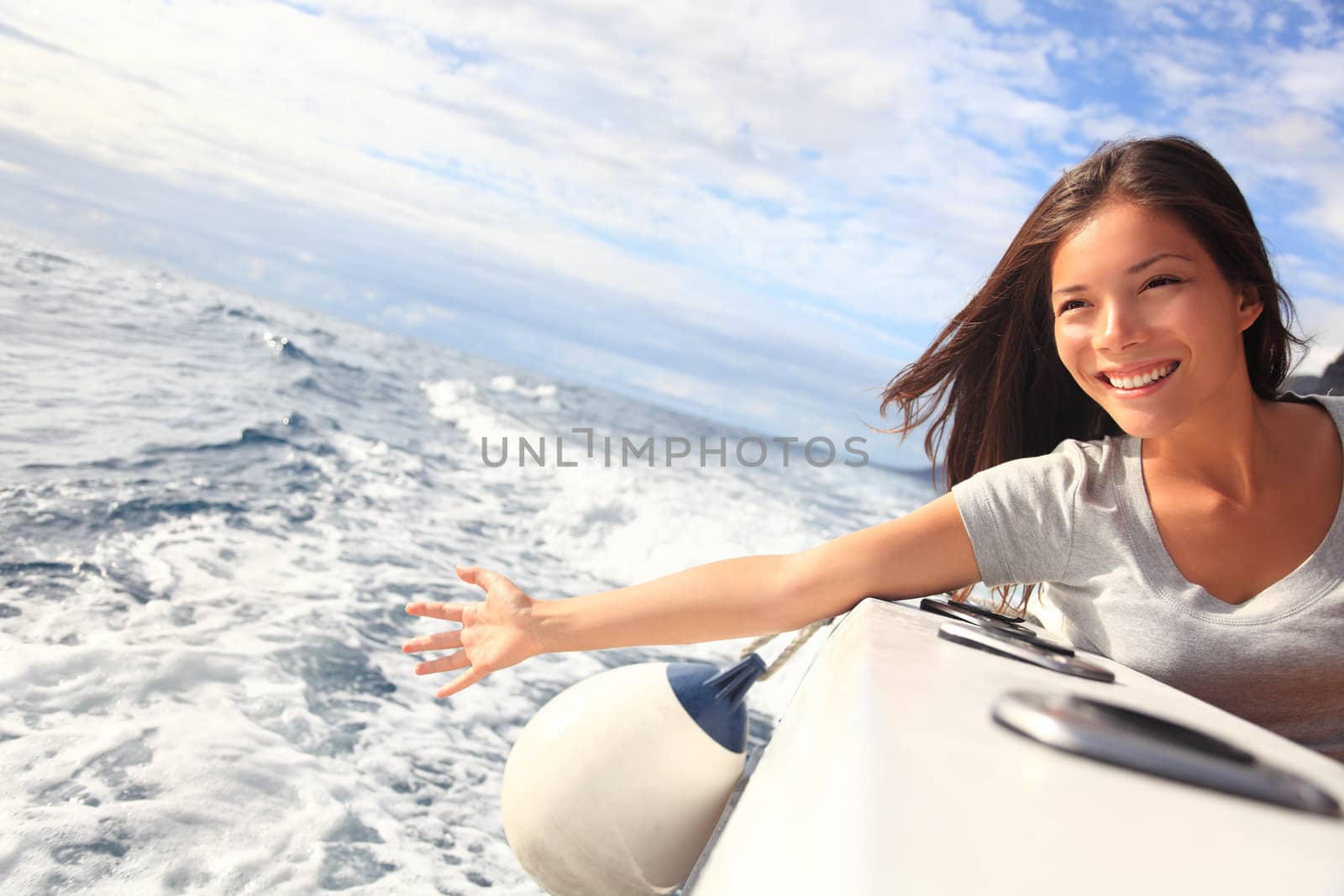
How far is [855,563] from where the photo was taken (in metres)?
→ 1.64

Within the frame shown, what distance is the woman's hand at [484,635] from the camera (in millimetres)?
1757

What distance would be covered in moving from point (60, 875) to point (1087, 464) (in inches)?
88.0

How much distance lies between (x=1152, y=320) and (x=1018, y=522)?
0.41 m

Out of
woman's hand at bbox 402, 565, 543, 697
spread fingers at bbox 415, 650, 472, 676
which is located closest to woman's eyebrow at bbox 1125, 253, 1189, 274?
woman's hand at bbox 402, 565, 543, 697

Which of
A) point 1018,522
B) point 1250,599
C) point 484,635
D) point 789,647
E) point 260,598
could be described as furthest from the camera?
point 260,598

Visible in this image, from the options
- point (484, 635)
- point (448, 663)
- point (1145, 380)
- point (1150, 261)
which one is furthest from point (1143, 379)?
point (448, 663)

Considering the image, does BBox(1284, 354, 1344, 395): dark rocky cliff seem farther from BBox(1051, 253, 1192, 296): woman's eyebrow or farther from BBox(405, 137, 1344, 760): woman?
BBox(1051, 253, 1192, 296): woman's eyebrow

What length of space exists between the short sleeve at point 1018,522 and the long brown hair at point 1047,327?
0.29 metres

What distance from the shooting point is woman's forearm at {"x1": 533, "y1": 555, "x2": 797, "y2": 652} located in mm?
1681

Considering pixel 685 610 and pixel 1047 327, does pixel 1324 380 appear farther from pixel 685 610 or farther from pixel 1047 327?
pixel 685 610

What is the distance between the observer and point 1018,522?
65.4 inches

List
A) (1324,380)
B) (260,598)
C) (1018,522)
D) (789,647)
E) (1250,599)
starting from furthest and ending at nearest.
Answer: (1324,380), (260,598), (789,647), (1018,522), (1250,599)

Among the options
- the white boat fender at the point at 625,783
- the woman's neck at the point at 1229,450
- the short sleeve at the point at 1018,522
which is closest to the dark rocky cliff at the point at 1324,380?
the woman's neck at the point at 1229,450

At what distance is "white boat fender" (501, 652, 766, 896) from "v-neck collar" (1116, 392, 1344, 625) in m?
Result: 0.80
